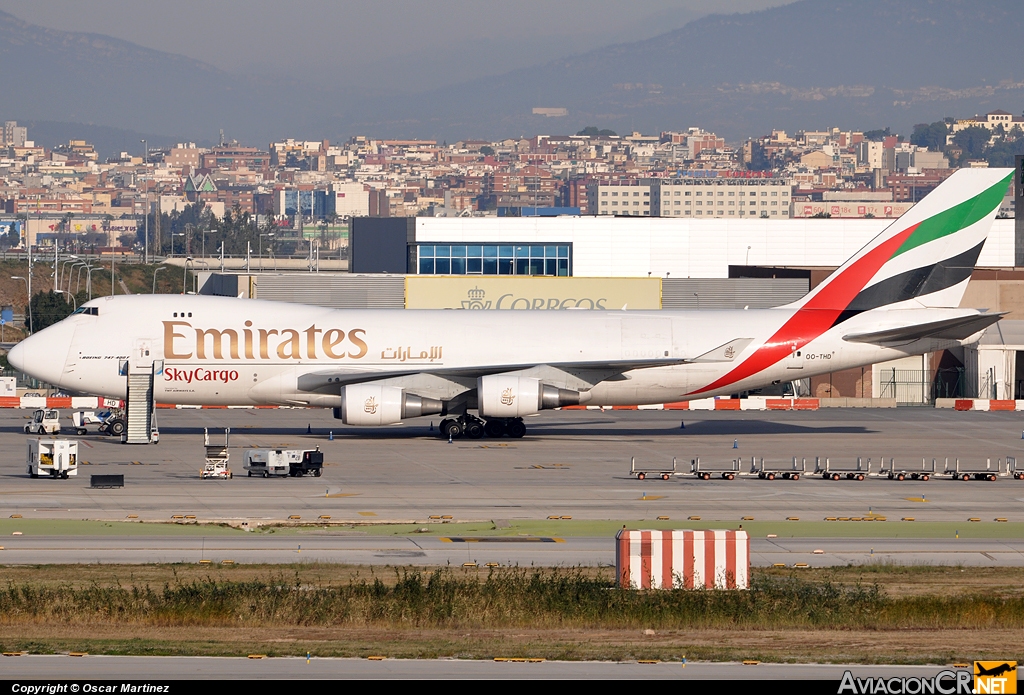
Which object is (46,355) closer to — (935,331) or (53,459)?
(53,459)

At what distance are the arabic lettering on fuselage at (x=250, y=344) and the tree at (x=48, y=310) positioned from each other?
62.5 meters

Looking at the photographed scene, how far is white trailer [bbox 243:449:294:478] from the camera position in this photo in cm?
3859

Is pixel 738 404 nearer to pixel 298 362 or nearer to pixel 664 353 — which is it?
pixel 664 353

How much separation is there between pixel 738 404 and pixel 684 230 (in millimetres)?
52649

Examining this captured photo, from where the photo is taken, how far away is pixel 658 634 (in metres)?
19.8

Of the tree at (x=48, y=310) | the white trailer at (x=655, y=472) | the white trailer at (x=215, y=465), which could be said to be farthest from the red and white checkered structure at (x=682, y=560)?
the tree at (x=48, y=310)

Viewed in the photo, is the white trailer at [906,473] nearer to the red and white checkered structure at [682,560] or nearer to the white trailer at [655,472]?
the white trailer at [655,472]

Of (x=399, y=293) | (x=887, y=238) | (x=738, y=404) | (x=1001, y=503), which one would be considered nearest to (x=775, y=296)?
(x=738, y=404)

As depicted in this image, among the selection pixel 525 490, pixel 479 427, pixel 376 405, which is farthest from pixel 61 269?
pixel 525 490

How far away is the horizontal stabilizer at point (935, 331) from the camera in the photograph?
4853 cm

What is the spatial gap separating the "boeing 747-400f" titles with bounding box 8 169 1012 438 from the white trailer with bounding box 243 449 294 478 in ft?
25.6

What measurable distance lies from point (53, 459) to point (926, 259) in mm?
32627

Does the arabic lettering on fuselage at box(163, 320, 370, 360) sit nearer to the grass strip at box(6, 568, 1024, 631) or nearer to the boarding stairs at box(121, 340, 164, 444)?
the boarding stairs at box(121, 340, 164, 444)

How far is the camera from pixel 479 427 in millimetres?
49812
